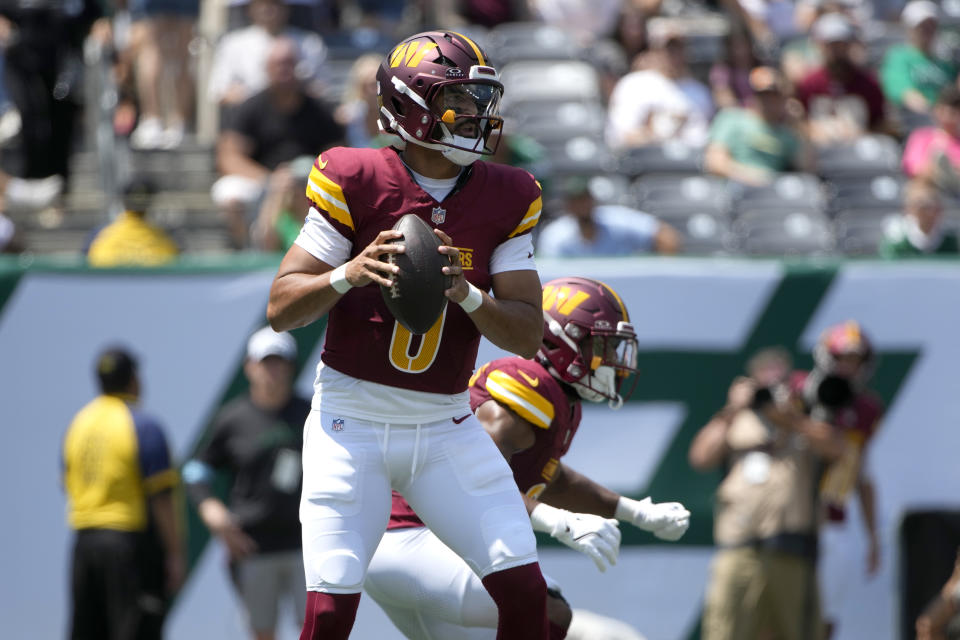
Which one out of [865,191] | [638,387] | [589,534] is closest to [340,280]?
[589,534]

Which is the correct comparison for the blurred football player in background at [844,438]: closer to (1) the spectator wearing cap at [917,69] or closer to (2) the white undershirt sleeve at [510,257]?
(1) the spectator wearing cap at [917,69]

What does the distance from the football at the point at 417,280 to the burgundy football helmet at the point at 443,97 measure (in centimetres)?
32

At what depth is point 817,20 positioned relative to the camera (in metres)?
11.3

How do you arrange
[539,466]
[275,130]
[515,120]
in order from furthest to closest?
[515,120] < [275,130] < [539,466]

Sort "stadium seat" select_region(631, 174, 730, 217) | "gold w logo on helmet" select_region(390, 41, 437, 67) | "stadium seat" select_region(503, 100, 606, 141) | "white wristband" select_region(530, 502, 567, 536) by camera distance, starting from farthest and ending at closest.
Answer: "stadium seat" select_region(503, 100, 606, 141) < "stadium seat" select_region(631, 174, 730, 217) < "white wristband" select_region(530, 502, 567, 536) < "gold w logo on helmet" select_region(390, 41, 437, 67)

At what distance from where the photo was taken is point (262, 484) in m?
7.61

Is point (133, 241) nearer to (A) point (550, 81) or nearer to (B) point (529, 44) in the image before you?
(A) point (550, 81)

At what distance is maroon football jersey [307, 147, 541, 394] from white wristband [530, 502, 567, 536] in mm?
437

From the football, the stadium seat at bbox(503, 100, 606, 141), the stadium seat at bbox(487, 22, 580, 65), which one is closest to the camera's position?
the football

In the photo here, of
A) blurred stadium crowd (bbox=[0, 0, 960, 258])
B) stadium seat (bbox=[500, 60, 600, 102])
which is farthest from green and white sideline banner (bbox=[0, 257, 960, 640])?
stadium seat (bbox=[500, 60, 600, 102])

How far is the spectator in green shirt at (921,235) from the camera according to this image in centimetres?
883

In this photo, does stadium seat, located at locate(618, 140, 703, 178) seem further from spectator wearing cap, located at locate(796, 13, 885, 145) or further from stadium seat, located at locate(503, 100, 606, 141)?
spectator wearing cap, located at locate(796, 13, 885, 145)

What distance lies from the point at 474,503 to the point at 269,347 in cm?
387

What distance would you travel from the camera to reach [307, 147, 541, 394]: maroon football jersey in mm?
3883
